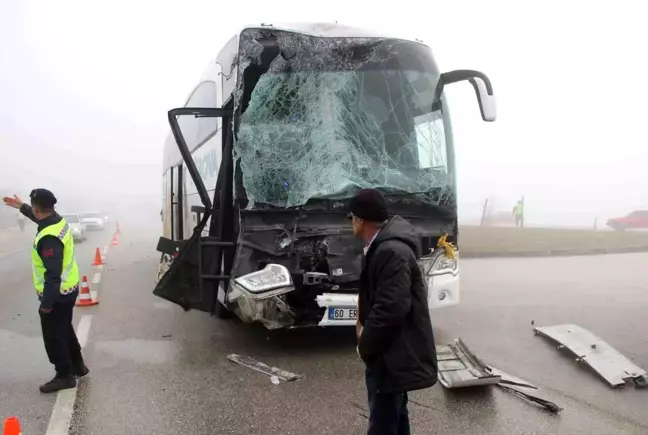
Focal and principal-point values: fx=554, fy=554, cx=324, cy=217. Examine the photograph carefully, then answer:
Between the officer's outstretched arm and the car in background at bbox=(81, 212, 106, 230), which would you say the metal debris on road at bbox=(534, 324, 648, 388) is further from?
the car in background at bbox=(81, 212, 106, 230)

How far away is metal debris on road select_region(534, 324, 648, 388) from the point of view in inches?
198

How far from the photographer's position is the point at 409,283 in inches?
109

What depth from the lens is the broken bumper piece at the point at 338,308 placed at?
214 inches

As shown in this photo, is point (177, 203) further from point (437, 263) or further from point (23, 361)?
point (437, 263)

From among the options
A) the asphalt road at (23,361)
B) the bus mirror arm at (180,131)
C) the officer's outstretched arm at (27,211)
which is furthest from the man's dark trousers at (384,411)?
the officer's outstretched arm at (27,211)

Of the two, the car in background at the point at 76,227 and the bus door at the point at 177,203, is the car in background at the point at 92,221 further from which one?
the bus door at the point at 177,203

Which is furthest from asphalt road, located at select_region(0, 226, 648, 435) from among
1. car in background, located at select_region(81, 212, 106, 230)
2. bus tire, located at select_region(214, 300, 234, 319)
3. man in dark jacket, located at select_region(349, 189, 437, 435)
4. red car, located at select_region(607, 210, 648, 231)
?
car in background, located at select_region(81, 212, 106, 230)

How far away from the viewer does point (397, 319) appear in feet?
8.98

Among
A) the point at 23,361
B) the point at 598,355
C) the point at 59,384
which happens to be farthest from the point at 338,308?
the point at 23,361

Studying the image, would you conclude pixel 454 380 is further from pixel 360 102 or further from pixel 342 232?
pixel 360 102

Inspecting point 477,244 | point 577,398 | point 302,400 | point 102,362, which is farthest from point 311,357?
point 477,244

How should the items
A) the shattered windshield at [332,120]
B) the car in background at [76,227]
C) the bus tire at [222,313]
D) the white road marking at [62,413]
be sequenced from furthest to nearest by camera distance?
the car in background at [76,227] → the bus tire at [222,313] → the shattered windshield at [332,120] → the white road marking at [62,413]

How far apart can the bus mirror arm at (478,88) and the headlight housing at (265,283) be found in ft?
8.66

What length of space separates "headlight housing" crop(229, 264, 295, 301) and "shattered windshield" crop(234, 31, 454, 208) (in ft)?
2.54
